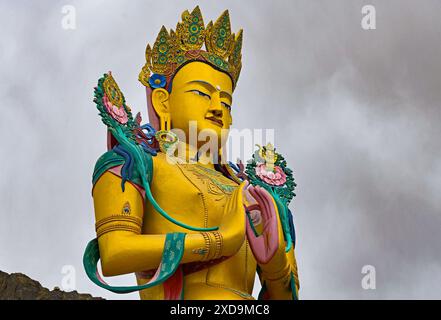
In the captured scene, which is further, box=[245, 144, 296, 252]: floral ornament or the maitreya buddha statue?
box=[245, 144, 296, 252]: floral ornament

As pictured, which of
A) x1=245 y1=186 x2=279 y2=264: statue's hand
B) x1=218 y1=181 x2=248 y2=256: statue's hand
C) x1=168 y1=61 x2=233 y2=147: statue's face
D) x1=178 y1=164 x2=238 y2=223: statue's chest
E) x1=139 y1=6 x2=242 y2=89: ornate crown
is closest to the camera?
x1=218 y1=181 x2=248 y2=256: statue's hand

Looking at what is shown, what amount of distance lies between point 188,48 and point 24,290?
3218mm

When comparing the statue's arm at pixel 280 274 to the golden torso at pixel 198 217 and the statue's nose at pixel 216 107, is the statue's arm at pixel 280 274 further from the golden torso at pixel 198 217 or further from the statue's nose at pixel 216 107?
the statue's nose at pixel 216 107

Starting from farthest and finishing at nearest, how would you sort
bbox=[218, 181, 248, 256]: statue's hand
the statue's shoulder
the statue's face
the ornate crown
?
the ornate crown < the statue's face < the statue's shoulder < bbox=[218, 181, 248, 256]: statue's hand

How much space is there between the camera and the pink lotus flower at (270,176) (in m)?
8.28

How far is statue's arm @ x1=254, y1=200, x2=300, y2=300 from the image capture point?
24.5ft

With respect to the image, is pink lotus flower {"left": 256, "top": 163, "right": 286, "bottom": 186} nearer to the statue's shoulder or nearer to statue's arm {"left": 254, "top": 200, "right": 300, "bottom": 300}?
statue's arm {"left": 254, "top": 200, "right": 300, "bottom": 300}

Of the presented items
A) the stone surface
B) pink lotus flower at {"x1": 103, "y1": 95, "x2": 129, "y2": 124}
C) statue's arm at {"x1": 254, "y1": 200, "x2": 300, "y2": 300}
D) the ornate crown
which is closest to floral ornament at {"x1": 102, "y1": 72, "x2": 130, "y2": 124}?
pink lotus flower at {"x1": 103, "y1": 95, "x2": 129, "y2": 124}

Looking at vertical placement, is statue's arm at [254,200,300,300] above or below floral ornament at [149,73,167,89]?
below

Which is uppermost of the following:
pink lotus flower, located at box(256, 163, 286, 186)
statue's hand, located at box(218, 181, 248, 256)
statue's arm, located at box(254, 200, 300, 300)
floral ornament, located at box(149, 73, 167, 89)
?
floral ornament, located at box(149, 73, 167, 89)

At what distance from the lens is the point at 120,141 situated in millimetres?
7680

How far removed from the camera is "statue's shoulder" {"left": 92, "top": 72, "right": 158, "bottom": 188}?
7531mm

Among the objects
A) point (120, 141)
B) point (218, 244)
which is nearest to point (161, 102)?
point (120, 141)
